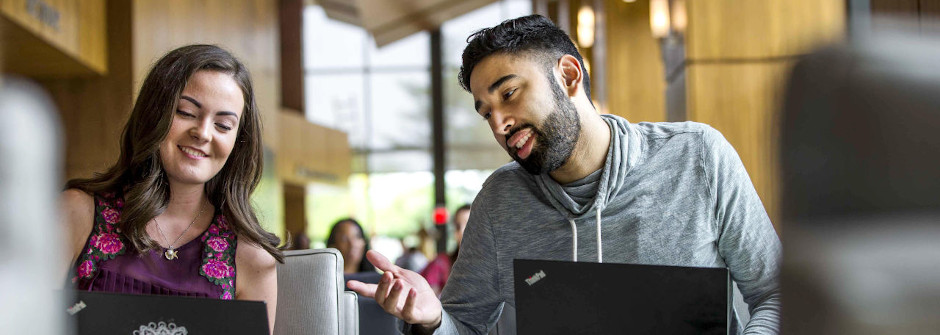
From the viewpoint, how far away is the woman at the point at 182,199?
1.66 meters

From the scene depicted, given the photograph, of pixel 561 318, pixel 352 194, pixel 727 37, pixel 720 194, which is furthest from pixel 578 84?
pixel 352 194

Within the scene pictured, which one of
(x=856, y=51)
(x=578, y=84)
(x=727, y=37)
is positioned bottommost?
(x=856, y=51)

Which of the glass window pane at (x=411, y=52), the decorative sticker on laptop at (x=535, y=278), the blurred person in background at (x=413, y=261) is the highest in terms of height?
the glass window pane at (x=411, y=52)

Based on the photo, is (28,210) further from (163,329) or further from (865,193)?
(163,329)

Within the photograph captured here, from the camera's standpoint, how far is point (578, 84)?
1.90m

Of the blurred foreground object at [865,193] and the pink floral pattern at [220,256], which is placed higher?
the blurred foreground object at [865,193]

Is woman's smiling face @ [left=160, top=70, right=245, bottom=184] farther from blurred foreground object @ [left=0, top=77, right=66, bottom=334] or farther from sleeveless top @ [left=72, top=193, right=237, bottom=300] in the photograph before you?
blurred foreground object @ [left=0, top=77, right=66, bottom=334]

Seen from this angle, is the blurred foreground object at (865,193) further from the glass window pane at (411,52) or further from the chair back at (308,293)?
the glass window pane at (411,52)

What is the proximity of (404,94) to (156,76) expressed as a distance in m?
15.2

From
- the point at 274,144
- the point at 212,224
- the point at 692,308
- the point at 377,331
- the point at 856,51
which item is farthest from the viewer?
the point at 274,144

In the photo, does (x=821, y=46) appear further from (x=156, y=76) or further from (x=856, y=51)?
(x=156, y=76)

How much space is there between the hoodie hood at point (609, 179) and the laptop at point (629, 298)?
1.61 feet

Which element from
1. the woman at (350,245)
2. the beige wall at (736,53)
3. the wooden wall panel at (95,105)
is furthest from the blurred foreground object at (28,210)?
the wooden wall panel at (95,105)

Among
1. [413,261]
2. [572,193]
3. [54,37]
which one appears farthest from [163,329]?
[413,261]
